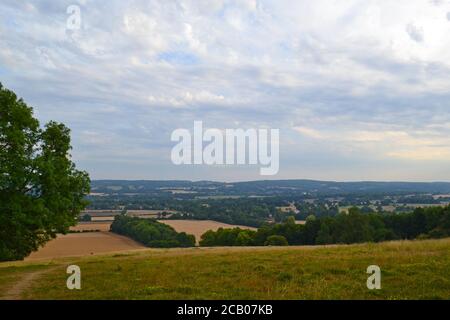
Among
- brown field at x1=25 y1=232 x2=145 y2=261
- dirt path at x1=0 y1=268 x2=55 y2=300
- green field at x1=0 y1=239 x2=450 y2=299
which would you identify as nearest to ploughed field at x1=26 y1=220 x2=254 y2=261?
brown field at x1=25 y1=232 x2=145 y2=261

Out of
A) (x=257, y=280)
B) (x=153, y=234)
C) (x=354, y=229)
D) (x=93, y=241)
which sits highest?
(x=257, y=280)

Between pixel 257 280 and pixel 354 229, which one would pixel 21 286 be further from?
pixel 354 229

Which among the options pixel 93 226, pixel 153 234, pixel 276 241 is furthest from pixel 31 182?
pixel 93 226

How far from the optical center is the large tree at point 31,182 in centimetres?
2547

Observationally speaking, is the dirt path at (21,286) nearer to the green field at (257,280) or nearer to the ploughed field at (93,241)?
the green field at (257,280)

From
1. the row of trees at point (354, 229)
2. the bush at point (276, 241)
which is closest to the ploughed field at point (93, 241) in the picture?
the row of trees at point (354, 229)

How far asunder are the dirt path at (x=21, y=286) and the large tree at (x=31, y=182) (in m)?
2.98

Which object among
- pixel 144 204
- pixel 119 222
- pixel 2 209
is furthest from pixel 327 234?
pixel 144 204

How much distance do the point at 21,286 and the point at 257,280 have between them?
1019 centimetres

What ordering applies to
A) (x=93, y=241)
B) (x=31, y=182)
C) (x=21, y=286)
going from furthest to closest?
(x=93, y=241), (x=31, y=182), (x=21, y=286)

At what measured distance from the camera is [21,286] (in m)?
19.5

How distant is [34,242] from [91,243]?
51.9 meters

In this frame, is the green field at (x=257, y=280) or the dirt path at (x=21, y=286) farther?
the dirt path at (x=21, y=286)

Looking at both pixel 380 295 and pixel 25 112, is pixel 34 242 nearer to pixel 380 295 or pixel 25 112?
pixel 25 112
